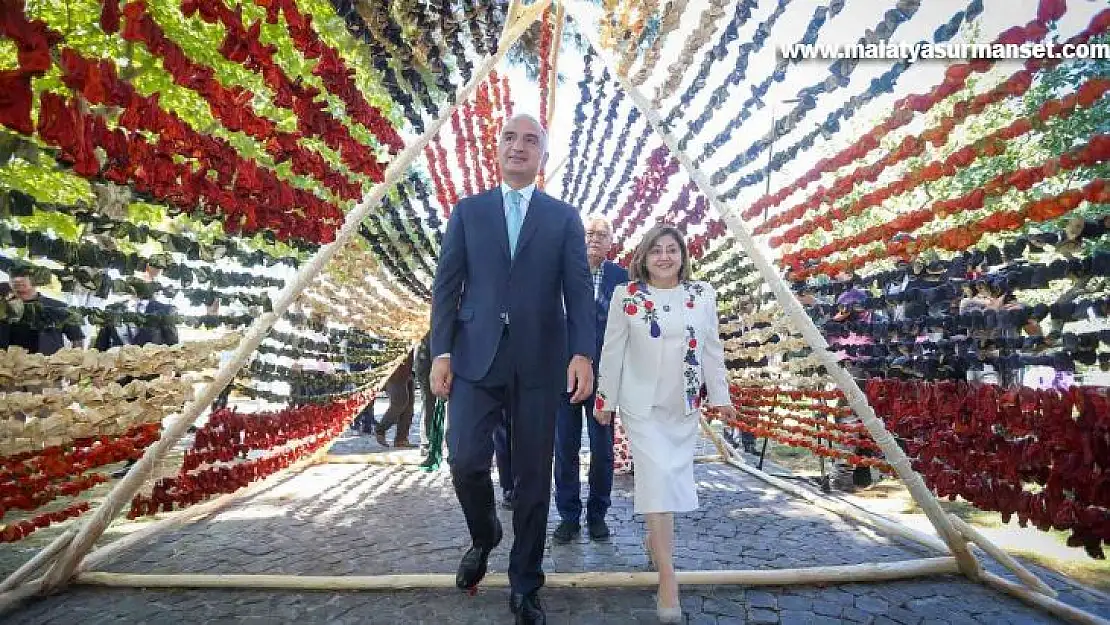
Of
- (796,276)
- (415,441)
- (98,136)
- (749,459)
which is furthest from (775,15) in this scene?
(415,441)

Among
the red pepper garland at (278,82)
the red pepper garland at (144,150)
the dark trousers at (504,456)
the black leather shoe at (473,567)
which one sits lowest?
the black leather shoe at (473,567)

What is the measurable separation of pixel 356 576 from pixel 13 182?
28.3 feet

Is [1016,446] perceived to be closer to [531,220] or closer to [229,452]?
[531,220]

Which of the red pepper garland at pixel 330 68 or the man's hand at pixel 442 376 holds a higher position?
the red pepper garland at pixel 330 68

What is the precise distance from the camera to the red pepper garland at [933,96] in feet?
→ 6.38

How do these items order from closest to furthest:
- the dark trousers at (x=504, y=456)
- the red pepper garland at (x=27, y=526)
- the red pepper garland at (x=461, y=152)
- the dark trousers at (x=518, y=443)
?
the red pepper garland at (x=27, y=526) → the dark trousers at (x=518, y=443) → the dark trousers at (x=504, y=456) → the red pepper garland at (x=461, y=152)

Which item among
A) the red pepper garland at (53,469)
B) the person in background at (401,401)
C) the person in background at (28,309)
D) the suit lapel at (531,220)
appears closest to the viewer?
the person in background at (28,309)

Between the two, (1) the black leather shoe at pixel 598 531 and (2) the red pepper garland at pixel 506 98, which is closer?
(1) the black leather shoe at pixel 598 531

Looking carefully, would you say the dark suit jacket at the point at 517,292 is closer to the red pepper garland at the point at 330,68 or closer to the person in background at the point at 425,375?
the red pepper garland at the point at 330,68

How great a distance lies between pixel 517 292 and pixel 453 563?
155 centimetres

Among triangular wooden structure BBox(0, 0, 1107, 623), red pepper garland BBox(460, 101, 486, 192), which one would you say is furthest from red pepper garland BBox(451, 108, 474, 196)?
triangular wooden structure BBox(0, 0, 1107, 623)

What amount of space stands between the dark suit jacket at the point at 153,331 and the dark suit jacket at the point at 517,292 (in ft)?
3.87

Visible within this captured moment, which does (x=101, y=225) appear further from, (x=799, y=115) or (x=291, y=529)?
(x=799, y=115)

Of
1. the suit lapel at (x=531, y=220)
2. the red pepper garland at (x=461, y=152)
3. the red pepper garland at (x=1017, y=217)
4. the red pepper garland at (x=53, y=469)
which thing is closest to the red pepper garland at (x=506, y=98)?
the red pepper garland at (x=461, y=152)
